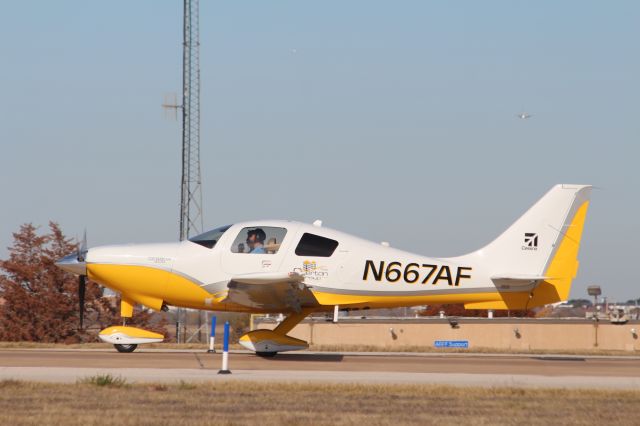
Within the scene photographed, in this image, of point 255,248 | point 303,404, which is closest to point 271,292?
point 255,248

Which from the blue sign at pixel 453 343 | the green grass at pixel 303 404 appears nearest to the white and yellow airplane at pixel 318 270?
the green grass at pixel 303 404

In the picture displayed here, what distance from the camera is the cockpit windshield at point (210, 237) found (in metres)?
20.6

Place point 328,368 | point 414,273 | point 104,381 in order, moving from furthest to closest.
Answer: point 414,273
point 328,368
point 104,381

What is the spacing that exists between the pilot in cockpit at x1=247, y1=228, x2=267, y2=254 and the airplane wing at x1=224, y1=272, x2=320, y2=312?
610mm

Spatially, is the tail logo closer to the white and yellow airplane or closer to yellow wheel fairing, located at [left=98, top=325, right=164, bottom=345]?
the white and yellow airplane

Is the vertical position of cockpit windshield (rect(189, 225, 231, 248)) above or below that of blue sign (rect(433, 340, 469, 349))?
above

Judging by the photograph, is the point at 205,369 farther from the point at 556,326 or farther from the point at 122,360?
the point at 556,326

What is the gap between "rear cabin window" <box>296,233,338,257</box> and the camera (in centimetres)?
2038

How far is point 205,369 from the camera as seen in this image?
17.5m

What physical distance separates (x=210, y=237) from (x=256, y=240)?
100 centimetres

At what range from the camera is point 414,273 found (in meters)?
20.7

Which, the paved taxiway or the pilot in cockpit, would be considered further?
the pilot in cockpit

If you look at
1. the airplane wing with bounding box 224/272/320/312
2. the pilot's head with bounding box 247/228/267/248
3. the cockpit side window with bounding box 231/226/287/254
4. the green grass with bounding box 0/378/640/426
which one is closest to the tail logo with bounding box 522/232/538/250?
the airplane wing with bounding box 224/272/320/312

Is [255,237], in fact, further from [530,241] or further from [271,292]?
[530,241]
